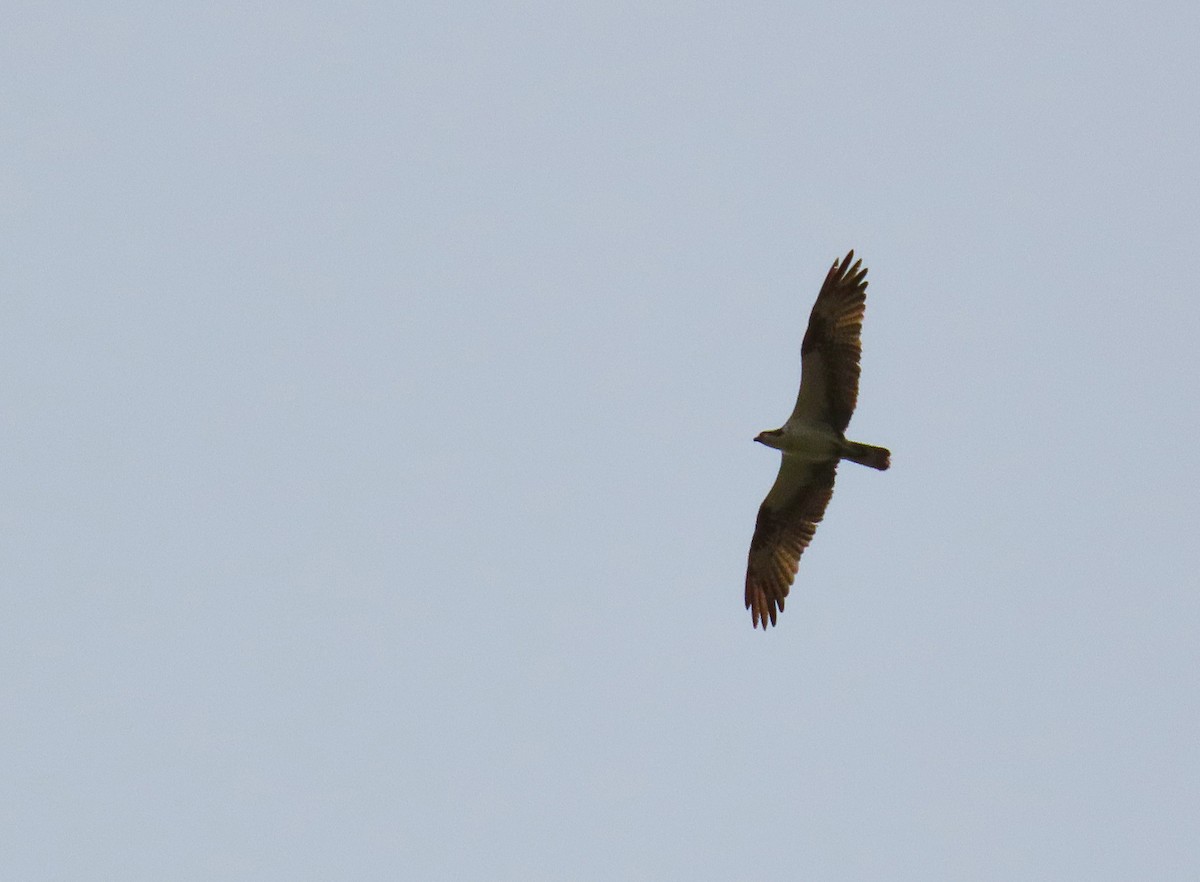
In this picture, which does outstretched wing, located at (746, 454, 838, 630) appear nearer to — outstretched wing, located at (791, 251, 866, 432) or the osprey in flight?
the osprey in flight

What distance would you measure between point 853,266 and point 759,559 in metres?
4.54

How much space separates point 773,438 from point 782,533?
1.70 m

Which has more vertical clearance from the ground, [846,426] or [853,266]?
[853,266]

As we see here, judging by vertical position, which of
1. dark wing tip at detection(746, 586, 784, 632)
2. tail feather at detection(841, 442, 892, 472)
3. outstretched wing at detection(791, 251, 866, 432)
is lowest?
dark wing tip at detection(746, 586, 784, 632)

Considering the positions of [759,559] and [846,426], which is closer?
[846,426]

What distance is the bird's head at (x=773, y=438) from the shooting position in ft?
69.6

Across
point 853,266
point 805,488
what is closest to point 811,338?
point 853,266

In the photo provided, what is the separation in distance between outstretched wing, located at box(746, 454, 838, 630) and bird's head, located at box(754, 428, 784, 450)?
0.45 meters

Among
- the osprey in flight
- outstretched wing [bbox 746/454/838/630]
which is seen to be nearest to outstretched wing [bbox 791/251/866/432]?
the osprey in flight

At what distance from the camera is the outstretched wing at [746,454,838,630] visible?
21.9 meters

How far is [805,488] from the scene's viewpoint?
21.9 metres

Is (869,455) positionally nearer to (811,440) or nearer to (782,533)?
(811,440)

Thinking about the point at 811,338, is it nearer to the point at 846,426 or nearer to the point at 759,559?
the point at 846,426

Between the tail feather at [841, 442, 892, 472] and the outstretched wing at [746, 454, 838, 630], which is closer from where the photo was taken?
the tail feather at [841, 442, 892, 472]
